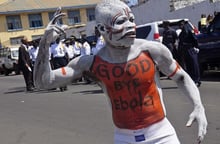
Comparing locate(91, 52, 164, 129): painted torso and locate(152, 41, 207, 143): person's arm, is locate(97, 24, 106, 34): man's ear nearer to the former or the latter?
locate(91, 52, 164, 129): painted torso

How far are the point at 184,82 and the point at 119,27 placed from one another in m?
0.61

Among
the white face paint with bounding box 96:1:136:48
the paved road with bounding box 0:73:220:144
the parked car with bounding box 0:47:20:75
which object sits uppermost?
the white face paint with bounding box 96:1:136:48

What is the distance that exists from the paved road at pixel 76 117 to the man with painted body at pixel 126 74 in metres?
3.08

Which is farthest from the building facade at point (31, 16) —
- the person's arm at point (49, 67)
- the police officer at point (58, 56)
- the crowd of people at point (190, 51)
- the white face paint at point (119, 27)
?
the white face paint at point (119, 27)

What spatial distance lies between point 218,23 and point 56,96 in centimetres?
469

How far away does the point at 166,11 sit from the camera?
27.2m

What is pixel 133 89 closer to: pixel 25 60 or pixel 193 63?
pixel 193 63

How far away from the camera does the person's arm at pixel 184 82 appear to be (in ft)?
10.1

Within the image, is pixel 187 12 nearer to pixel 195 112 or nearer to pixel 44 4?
pixel 195 112

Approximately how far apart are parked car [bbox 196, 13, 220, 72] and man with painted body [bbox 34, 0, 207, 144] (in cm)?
964

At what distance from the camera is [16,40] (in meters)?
58.9

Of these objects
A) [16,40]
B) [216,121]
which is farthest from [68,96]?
[16,40]

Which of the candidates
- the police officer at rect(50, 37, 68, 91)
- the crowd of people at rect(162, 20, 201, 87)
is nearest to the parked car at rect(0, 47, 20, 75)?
the police officer at rect(50, 37, 68, 91)

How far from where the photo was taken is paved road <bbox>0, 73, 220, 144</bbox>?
6.82 m
